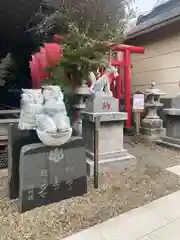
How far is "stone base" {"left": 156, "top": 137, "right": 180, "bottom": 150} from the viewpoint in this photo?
17.3ft

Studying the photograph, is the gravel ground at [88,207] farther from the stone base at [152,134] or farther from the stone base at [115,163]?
the stone base at [152,134]

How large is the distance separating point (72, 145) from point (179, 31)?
17.4 feet

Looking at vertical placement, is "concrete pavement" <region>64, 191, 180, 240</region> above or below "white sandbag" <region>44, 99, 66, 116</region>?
below

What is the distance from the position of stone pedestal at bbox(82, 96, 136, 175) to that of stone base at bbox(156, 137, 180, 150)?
5.64 ft

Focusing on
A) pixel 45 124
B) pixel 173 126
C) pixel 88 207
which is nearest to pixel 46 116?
pixel 45 124

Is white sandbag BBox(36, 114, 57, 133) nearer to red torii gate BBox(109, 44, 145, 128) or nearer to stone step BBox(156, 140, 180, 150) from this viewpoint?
stone step BBox(156, 140, 180, 150)

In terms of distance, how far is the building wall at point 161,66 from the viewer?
6492mm

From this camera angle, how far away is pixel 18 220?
7.65 feet

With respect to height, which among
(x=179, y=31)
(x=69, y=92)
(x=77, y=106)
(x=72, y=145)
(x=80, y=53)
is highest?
(x=179, y=31)

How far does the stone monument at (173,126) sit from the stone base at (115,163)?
181cm

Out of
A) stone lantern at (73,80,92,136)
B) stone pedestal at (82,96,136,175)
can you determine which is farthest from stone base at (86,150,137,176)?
stone lantern at (73,80,92,136)

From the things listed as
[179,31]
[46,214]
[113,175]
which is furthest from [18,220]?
[179,31]

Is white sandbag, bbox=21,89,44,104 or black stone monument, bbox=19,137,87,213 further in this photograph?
white sandbag, bbox=21,89,44,104

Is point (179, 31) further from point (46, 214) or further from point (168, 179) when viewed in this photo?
point (46, 214)
